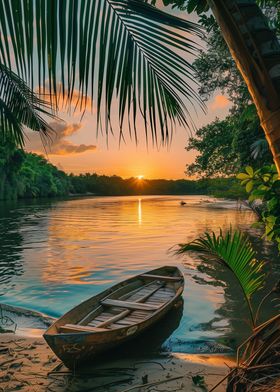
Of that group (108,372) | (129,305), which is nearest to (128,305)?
(129,305)

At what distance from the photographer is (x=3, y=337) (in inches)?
309

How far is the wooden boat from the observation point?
615cm

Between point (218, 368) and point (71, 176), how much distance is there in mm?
144005

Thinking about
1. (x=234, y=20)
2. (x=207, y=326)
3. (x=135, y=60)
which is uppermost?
(x=234, y=20)

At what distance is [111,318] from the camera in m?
7.73

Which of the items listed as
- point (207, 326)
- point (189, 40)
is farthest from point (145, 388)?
point (189, 40)

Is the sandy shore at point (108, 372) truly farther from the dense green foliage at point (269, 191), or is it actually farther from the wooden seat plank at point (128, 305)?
the dense green foliage at point (269, 191)

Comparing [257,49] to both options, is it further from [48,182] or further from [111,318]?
Result: [48,182]

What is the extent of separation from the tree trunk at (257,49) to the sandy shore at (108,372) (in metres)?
4.56

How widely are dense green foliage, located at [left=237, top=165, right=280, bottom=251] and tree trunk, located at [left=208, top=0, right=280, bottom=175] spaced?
6.13ft

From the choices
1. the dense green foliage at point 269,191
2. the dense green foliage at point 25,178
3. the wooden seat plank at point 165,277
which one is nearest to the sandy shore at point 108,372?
the dense green foliage at point 269,191

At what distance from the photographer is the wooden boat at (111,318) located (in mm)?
6150

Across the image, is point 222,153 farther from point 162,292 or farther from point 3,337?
point 3,337

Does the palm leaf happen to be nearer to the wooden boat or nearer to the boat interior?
the wooden boat
